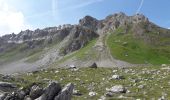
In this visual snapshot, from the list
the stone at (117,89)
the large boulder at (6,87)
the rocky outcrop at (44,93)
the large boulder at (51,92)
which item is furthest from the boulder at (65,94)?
the large boulder at (6,87)

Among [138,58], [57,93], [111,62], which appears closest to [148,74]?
[57,93]

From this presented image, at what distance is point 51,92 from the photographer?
122ft

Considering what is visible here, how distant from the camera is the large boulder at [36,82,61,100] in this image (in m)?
36.6

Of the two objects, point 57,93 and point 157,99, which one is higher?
point 57,93

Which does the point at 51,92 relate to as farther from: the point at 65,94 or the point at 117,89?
the point at 117,89

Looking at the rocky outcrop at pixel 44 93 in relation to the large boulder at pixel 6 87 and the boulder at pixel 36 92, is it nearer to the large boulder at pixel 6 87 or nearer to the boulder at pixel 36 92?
the boulder at pixel 36 92

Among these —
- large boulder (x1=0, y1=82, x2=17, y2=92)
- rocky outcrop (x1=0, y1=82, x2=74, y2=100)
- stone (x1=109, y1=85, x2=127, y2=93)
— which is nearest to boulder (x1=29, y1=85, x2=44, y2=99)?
rocky outcrop (x1=0, y1=82, x2=74, y2=100)

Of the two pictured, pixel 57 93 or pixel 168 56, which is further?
pixel 168 56

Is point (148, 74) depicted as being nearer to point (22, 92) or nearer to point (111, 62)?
point (22, 92)

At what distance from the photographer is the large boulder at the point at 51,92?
36562mm

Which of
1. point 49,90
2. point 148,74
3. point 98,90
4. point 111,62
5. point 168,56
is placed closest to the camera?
point 49,90

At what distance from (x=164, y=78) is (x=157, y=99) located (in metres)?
18.8

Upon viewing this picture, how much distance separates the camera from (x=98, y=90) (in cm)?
5603

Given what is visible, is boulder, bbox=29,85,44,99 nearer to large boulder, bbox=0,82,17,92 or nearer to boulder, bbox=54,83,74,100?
boulder, bbox=54,83,74,100
